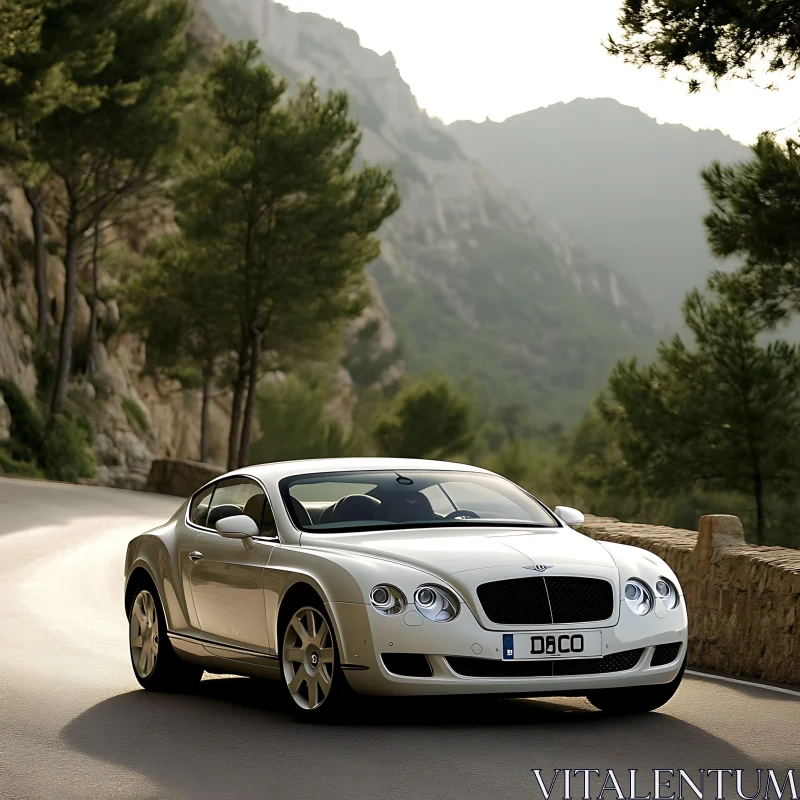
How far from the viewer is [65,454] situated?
42.5 metres

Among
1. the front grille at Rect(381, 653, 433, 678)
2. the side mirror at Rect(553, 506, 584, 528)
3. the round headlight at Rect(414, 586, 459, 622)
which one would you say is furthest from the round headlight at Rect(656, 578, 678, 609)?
the front grille at Rect(381, 653, 433, 678)

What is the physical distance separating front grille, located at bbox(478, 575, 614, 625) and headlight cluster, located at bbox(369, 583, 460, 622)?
0.52 feet

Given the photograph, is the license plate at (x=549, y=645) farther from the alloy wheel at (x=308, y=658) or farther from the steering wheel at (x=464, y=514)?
the steering wheel at (x=464, y=514)

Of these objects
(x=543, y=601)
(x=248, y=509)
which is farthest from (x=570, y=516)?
(x=248, y=509)

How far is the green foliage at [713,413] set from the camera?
1414 inches

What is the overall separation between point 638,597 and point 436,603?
1.13m

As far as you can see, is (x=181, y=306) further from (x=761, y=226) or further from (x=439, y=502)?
(x=439, y=502)

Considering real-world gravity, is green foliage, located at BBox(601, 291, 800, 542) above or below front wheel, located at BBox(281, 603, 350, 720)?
below

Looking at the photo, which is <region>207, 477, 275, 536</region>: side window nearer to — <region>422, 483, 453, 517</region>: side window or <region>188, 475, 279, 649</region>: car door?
<region>188, 475, 279, 649</region>: car door

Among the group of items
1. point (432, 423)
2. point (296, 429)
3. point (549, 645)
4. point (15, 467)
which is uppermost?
point (549, 645)

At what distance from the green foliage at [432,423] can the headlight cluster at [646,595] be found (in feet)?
185

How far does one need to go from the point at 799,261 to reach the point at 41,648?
1795cm

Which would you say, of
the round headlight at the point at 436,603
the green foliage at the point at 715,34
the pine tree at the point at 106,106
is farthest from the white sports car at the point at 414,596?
the pine tree at the point at 106,106

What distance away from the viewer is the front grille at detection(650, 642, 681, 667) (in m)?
7.36
